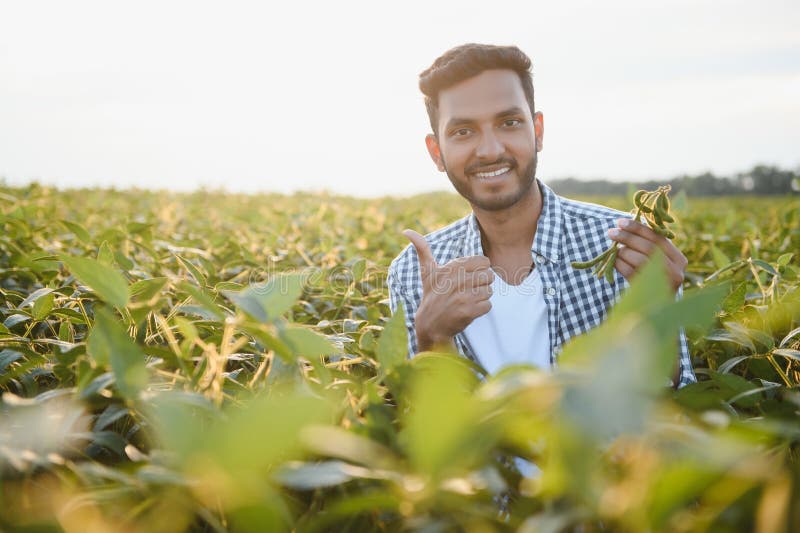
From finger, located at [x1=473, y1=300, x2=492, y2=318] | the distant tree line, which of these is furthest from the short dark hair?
the distant tree line

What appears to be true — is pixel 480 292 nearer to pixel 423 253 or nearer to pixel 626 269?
pixel 423 253

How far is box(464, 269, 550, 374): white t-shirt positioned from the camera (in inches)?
75.5

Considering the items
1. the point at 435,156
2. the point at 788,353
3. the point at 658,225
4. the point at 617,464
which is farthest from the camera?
the point at 435,156

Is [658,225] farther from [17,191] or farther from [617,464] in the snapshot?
[17,191]

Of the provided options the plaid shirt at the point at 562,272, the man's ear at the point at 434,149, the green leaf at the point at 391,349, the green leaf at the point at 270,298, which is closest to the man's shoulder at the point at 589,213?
the plaid shirt at the point at 562,272

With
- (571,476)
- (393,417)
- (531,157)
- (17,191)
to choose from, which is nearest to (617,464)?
(571,476)

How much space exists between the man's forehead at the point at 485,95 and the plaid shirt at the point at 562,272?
1.28ft

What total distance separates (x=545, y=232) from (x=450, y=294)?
25.5 inches

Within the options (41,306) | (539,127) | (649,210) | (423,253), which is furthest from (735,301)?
(41,306)

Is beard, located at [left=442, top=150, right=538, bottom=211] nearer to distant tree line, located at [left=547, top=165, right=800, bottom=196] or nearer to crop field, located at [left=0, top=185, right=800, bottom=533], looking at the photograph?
crop field, located at [left=0, top=185, right=800, bottom=533]

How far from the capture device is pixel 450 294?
1.52 m

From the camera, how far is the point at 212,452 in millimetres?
400

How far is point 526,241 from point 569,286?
343mm

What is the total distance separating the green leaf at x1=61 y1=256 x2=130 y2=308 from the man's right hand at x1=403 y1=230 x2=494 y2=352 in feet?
2.94
